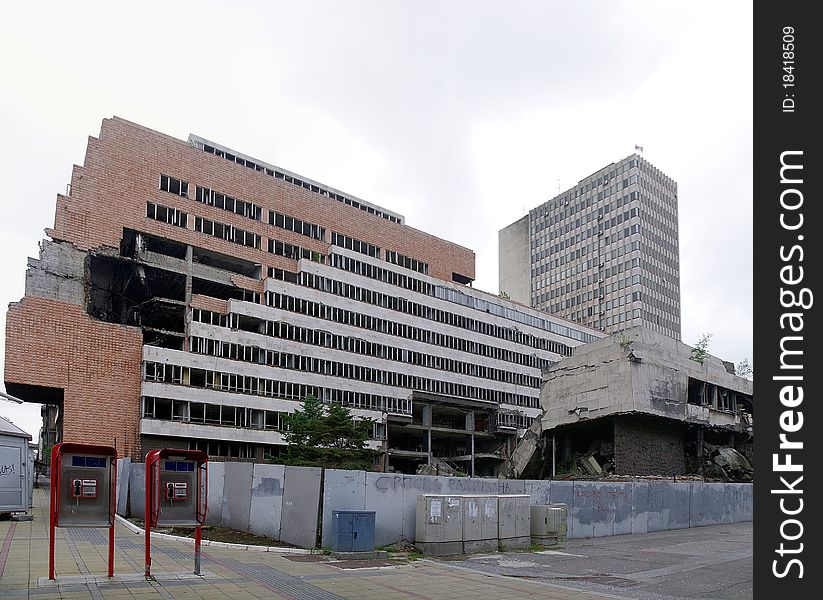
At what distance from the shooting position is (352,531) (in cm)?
1886

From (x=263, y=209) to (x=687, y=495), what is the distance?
50987 mm

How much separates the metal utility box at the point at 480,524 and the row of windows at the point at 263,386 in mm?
45059

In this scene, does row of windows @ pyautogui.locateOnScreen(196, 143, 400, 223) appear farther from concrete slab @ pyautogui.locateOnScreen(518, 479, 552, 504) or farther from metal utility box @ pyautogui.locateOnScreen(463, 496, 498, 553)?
metal utility box @ pyautogui.locateOnScreen(463, 496, 498, 553)

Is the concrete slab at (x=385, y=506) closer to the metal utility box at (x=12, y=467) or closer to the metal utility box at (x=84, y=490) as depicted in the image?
the metal utility box at (x=84, y=490)

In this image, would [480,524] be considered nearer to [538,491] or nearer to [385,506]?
[385,506]

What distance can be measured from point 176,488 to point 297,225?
61416mm

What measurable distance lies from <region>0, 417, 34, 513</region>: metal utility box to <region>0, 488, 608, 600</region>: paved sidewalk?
13.4 ft

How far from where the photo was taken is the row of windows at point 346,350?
64.9m

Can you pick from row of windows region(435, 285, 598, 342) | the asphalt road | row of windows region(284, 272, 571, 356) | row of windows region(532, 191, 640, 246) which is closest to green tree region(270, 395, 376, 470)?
the asphalt road

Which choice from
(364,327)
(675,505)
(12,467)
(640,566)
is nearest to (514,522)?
(640,566)

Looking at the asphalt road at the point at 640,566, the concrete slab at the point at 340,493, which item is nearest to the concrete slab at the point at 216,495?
the concrete slab at the point at 340,493

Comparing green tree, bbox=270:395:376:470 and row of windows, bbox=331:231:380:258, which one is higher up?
row of windows, bbox=331:231:380:258

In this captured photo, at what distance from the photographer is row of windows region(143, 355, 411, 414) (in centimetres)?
6102
